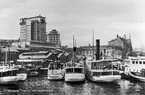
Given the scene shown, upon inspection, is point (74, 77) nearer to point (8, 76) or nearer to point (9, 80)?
point (9, 80)

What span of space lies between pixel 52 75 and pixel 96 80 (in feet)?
50.2

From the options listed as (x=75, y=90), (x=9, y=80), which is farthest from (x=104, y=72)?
(x=9, y=80)

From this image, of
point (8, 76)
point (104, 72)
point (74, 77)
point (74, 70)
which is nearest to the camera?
point (8, 76)

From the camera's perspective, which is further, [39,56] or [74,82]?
[39,56]

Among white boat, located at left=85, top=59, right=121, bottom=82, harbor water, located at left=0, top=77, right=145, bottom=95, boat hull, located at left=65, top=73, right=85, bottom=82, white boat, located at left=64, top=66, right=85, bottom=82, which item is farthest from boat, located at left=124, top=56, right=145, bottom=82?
boat hull, located at left=65, top=73, right=85, bottom=82

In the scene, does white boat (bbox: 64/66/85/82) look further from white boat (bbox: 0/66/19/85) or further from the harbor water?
white boat (bbox: 0/66/19/85)

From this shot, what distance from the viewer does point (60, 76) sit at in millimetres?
70250

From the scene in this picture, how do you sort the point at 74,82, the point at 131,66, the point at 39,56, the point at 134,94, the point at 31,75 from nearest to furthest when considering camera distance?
1. the point at 134,94
2. the point at 74,82
3. the point at 131,66
4. the point at 31,75
5. the point at 39,56

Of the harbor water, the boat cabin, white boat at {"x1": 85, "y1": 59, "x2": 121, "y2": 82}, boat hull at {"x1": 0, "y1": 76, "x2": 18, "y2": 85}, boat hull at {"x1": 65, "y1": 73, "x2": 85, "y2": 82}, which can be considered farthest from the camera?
the boat cabin

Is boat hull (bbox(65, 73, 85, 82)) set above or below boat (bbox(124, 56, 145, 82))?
below

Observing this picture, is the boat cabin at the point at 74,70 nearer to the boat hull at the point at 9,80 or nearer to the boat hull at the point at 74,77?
the boat hull at the point at 74,77

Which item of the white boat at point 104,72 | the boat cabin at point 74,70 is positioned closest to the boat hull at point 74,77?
the boat cabin at point 74,70

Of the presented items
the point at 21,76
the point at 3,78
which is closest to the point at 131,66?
the point at 21,76

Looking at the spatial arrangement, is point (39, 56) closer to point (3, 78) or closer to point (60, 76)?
point (60, 76)
